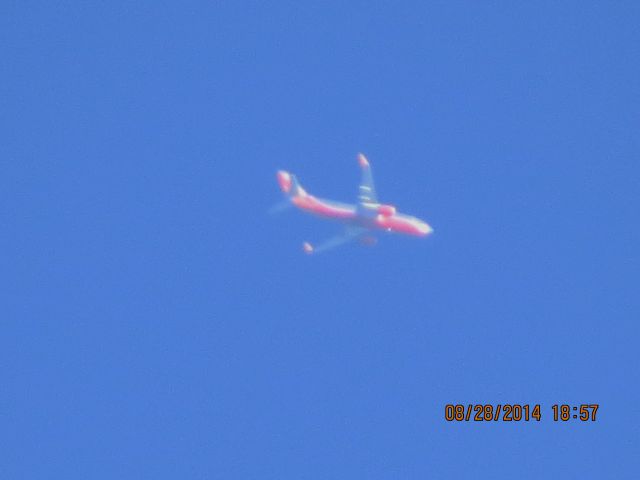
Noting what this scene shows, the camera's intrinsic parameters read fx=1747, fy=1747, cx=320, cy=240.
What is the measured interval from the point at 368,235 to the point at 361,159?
1943 millimetres

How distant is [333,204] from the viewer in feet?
147

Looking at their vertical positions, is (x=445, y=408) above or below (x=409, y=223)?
below

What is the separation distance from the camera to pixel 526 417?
4291cm

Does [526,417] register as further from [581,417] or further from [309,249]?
[309,249]

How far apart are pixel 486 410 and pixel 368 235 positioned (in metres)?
5.36

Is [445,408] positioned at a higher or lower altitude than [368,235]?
lower

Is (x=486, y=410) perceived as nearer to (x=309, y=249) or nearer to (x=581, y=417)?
(x=581, y=417)

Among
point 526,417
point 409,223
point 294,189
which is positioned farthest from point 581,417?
point 294,189

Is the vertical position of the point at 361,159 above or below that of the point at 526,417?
above

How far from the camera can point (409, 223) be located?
4447cm

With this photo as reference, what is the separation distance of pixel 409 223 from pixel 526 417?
226 inches

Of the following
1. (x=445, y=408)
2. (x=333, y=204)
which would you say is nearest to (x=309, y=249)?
(x=333, y=204)

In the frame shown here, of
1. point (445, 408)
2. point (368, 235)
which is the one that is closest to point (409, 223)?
point (368, 235)

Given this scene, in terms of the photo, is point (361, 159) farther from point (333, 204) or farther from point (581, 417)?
point (581, 417)
